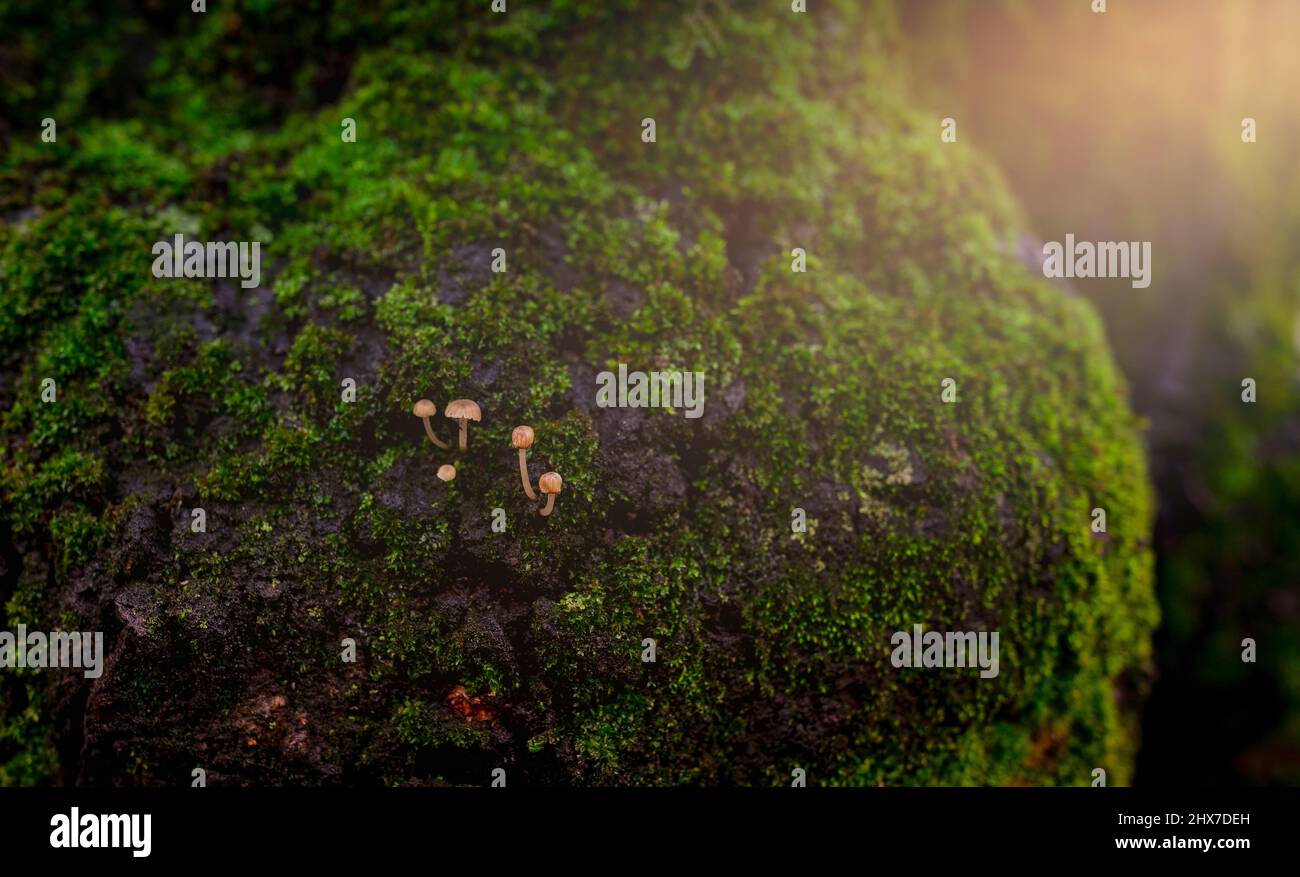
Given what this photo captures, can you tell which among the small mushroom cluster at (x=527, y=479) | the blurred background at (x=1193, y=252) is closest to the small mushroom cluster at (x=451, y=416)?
the small mushroom cluster at (x=527, y=479)

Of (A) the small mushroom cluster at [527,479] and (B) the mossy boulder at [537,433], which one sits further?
(B) the mossy boulder at [537,433]

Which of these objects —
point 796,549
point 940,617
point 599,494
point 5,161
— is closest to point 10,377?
point 5,161

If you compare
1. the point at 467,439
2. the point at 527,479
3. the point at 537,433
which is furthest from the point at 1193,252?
the point at 467,439

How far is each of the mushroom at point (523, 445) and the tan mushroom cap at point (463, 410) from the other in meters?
0.17

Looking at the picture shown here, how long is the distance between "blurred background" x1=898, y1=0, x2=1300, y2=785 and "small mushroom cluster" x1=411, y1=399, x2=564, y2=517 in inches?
186

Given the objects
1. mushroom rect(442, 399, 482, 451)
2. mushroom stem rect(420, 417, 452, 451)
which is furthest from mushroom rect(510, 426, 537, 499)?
mushroom stem rect(420, 417, 452, 451)

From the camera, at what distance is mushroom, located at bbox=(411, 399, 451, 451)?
9.10ft

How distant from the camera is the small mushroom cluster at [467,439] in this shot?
2.68 metres

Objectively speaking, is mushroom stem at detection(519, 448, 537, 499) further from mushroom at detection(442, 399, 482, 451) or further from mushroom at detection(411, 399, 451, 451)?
mushroom at detection(411, 399, 451, 451)

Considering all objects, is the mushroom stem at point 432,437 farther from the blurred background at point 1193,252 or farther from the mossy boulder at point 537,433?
the blurred background at point 1193,252

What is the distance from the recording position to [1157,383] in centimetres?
667

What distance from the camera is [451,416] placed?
2.72 m

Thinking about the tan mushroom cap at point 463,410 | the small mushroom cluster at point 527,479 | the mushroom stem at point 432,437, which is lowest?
the small mushroom cluster at point 527,479
